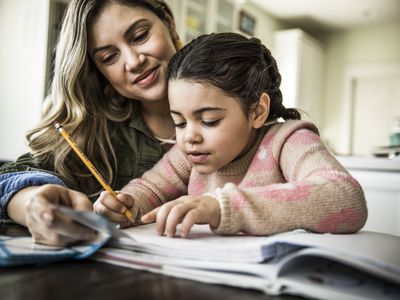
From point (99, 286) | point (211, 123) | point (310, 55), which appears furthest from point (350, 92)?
point (99, 286)

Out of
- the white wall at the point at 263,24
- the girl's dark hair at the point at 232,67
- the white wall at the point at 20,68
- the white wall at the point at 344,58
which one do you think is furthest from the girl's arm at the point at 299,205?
the white wall at the point at 344,58

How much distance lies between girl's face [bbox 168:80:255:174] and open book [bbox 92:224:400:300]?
271 millimetres

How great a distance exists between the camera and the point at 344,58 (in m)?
5.65

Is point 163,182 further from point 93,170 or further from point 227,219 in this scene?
point 227,219

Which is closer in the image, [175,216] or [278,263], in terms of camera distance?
[278,263]

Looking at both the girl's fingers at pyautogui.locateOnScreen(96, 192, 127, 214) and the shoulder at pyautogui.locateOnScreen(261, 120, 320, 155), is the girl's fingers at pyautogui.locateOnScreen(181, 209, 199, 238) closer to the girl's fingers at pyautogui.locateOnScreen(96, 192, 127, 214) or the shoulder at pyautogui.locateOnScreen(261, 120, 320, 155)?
the girl's fingers at pyautogui.locateOnScreen(96, 192, 127, 214)

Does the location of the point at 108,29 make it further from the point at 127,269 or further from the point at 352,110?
the point at 352,110

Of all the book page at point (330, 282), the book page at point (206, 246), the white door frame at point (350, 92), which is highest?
the white door frame at point (350, 92)

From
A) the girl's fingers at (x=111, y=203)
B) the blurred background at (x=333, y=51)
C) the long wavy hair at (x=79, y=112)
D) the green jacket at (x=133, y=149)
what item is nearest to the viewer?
the girl's fingers at (x=111, y=203)

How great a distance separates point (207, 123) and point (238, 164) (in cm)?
13

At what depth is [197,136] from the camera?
74cm

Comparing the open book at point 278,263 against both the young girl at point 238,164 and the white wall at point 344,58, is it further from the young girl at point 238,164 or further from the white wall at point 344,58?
the white wall at point 344,58

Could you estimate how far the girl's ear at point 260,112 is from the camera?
0.82m

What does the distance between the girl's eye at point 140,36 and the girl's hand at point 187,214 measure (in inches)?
22.7
